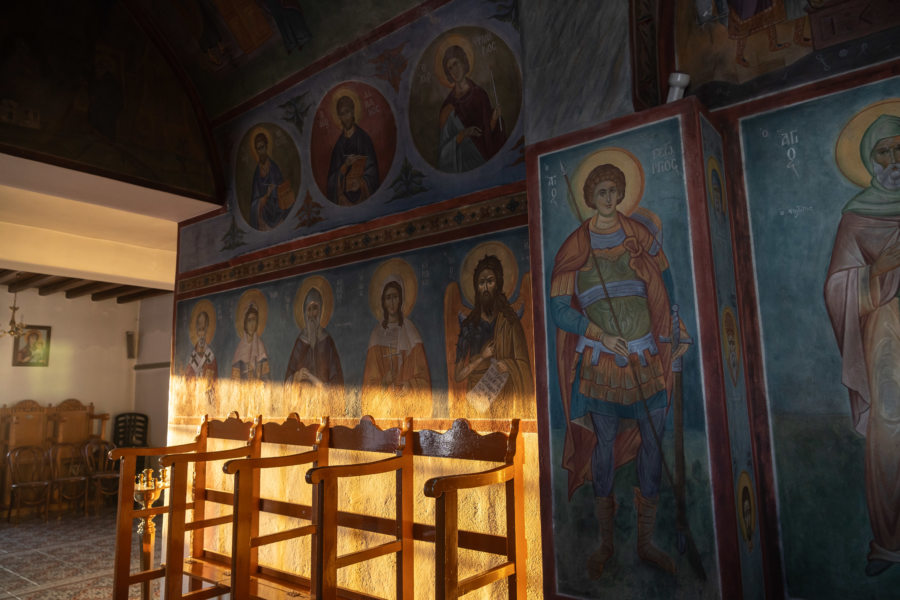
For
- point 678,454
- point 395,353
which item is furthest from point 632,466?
point 395,353

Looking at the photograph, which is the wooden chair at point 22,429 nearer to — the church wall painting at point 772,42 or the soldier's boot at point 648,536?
the soldier's boot at point 648,536

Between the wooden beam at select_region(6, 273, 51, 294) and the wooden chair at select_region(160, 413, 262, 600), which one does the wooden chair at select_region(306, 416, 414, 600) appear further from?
the wooden beam at select_region(6, 273, 51, 294)

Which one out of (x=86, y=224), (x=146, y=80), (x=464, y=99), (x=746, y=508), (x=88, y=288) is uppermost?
(x=146, y=80)

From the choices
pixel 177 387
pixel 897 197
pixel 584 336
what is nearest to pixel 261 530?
pixel 177 387

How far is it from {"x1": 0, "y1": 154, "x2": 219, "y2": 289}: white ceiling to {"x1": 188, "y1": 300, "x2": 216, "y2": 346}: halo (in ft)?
2.89

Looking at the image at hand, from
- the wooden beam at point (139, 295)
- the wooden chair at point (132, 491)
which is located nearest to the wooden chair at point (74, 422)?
the wooden beam at point (139, 295)

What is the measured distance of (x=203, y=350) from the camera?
573 cm

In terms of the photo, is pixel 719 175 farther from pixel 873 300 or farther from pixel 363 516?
pixel 363 516

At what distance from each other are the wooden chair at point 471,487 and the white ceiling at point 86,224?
3.51 meters

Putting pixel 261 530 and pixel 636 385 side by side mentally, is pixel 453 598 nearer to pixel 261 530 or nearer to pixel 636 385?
pixel 636 385

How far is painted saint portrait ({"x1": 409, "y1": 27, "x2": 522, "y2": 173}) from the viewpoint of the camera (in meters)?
3.82

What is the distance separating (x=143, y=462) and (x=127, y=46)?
28.7 feet

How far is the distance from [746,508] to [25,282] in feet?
37.1

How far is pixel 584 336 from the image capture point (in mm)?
2793
